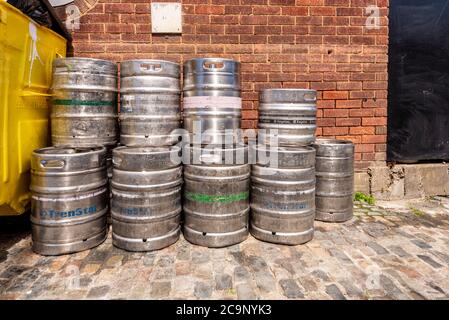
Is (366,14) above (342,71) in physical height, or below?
above

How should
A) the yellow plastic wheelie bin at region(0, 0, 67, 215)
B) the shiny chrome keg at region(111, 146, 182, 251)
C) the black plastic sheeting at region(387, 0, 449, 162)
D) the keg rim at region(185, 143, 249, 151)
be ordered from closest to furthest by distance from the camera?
the yellow plastic wheelie bin at region(0, 0, 67, 215), the shiny chrome keg at region(111, 146, 182, 251), the keg rim at region(185, 143, 249, 151), the black plastic sheeting at region(387, 0, 449, 162)

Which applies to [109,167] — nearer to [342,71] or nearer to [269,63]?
[269,63]

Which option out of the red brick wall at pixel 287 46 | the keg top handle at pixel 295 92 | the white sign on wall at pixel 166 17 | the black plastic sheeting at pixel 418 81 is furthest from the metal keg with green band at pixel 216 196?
the black plastic sheeting at pixel 418 81

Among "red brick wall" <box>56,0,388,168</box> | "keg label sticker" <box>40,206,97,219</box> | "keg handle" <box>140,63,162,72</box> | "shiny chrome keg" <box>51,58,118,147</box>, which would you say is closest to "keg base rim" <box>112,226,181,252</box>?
"keg label sticker" <box>40,206,97,219</box>

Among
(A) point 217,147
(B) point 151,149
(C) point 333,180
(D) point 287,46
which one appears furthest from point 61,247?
(D) point 287,46

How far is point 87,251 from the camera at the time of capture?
9.54ft

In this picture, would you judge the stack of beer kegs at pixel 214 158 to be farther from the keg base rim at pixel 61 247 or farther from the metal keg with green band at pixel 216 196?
the keg base rim at pixel 61 247

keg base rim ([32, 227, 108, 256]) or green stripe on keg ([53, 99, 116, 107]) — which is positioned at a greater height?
green stripe on keg ([53, 99, 116, 107])

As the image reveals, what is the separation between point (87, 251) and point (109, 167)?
831 mm

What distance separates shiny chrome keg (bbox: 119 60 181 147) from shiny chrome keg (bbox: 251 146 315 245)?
1047 mm

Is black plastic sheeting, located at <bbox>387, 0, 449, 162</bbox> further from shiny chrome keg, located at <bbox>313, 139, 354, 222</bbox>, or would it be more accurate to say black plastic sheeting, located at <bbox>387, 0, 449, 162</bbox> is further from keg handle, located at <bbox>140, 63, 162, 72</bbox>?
keg handle, located at <bbox>140, 63, 162, 72</bbox>

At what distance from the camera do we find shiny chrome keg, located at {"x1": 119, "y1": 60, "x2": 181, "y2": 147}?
3.20 metres
